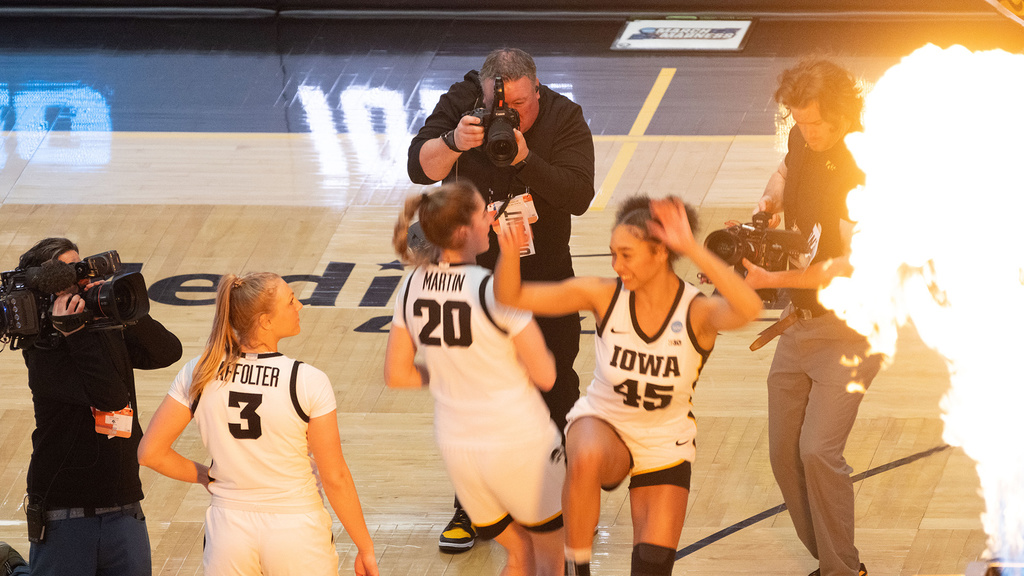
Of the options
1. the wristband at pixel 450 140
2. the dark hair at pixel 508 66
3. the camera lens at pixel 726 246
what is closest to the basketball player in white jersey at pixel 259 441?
the wristband at pixel 450 140

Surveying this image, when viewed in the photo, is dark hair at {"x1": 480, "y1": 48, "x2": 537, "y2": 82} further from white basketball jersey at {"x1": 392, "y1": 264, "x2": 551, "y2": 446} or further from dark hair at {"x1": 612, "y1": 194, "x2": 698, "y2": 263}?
white basketball jersey at {"x1": 392, "y1": 264, "x2": 551, "y2": 446}

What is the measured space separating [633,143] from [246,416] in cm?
562

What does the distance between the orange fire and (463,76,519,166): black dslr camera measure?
50.9 inches

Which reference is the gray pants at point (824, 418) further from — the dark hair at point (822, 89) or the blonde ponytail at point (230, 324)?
the blonde ponytail at point (230, 324)

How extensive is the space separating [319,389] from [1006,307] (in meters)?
3.01

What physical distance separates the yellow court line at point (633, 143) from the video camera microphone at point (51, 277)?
4.35 m

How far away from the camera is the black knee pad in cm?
336

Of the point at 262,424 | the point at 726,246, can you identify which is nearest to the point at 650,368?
the point at 726,246

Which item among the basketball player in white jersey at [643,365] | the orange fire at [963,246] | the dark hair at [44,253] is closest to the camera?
the basketball player in white jersey at [643,365]

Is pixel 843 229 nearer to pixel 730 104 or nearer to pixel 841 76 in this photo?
pixel 841 76

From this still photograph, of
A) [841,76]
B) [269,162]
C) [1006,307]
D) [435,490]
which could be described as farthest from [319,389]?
[269,162]

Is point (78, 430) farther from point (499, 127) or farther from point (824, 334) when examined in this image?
point (824, 334)

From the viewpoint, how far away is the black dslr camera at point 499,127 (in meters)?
4.14

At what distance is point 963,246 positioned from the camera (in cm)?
445
